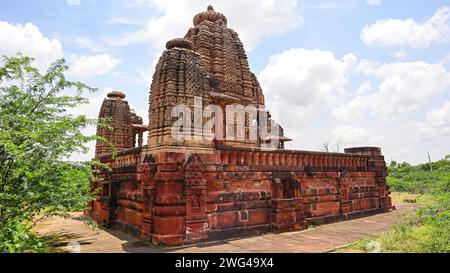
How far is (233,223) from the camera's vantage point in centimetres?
797

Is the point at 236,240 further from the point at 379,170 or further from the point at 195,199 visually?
the point at 379,170

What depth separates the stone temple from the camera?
713cm

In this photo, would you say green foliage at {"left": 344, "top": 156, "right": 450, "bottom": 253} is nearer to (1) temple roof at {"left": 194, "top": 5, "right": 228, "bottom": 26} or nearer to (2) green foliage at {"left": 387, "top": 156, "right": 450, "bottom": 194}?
(2) green foliage at {"left": 387, "top": 156, "right": 450, "bottom": 194}

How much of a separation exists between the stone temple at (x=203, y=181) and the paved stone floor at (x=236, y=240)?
0.36 metres

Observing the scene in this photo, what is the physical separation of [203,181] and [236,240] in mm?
1810

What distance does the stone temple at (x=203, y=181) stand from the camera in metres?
7.13

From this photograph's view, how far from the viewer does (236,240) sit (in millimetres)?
7594

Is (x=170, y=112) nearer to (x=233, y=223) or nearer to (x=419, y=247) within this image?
(x=233, y=223)

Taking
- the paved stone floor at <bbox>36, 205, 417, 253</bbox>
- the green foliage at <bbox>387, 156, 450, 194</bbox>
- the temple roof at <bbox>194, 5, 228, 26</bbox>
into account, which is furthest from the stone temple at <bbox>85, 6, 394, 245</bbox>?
the temple roof at <bbox>194, 5, 228, 26</bbox>

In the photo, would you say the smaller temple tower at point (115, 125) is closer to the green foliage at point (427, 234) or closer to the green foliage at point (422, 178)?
the green foliage at point (427, 234)

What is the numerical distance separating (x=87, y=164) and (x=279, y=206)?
5.36 metres

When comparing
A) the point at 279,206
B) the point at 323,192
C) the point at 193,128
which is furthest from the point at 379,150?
the point at 193,128
